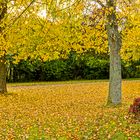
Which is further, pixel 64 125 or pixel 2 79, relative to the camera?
pixel 2 79

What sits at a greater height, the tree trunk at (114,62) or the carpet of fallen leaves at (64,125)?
the tree trunk at (114,62)

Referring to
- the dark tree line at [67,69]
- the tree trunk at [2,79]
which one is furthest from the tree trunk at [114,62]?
the dark tree line at [67,69]

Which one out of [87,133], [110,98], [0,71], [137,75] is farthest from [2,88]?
[137,75]

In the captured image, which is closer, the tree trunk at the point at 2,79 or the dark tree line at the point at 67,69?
the tree trunk at the point at 2,79

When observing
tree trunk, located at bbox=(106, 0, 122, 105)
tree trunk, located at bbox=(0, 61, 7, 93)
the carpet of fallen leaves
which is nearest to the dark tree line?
tree trunk, located at bbox=(0, 61, 7, 93)

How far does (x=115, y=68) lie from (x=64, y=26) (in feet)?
19.1

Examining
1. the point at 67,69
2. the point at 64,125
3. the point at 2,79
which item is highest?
the point at 67,69

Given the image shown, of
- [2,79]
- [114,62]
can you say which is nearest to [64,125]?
[114,62]

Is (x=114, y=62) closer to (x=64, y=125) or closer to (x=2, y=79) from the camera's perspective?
(x=64, y=125)

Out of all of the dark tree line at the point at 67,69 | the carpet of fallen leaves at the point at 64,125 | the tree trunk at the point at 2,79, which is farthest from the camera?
the dark tree line at the point at 67,69

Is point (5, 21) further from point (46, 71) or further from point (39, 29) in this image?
point (46, 71)

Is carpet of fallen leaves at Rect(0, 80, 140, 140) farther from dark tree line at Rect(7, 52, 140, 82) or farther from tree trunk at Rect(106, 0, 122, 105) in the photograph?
dark tree line at Rect(7, 52, 140, 82)

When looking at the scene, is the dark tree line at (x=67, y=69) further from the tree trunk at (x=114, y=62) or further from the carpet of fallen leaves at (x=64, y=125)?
the carpet of fallen leaves at (x=64, y=125)

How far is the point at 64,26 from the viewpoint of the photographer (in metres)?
21.6
